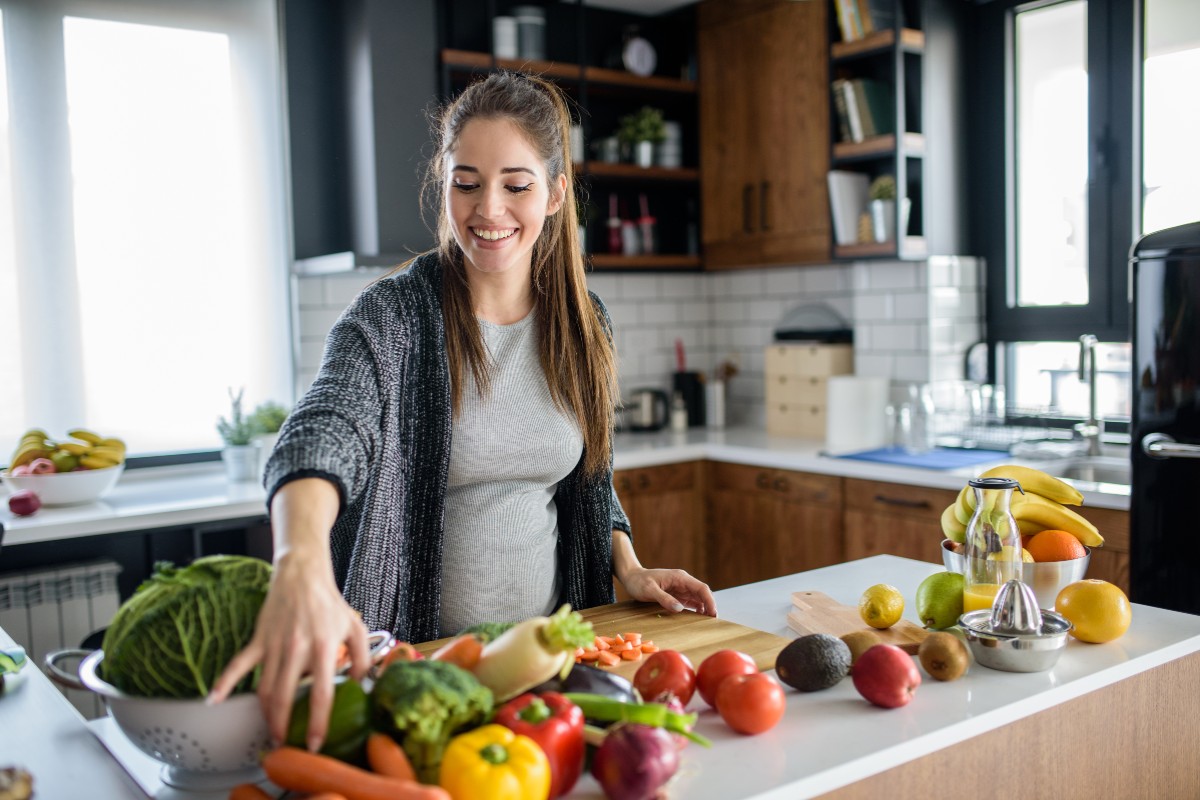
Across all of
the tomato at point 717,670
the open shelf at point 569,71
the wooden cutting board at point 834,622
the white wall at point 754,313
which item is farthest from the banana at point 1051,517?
the open shelf at point 569,71

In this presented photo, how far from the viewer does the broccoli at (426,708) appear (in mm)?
990

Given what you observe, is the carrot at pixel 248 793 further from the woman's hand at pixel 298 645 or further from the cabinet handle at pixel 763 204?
the cabinet handle at pixel 763 204

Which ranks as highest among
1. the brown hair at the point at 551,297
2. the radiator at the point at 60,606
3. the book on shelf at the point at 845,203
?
the book on shelf at the point at 845,203

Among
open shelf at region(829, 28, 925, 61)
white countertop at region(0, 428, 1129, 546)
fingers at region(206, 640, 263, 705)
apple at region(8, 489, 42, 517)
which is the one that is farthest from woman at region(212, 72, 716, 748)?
open shelf at region(829, 28, 925, 61)

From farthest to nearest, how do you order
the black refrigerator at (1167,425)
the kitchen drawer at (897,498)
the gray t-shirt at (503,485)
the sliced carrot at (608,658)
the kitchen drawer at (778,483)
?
1. the kitchen drawer at (778,483)
2. the kitchen drawer at (897,498)
3. the black refrigerator at (1167,425)
4. the gray t-shirt at (503,485)
5. the sliced carrot at (608,658)

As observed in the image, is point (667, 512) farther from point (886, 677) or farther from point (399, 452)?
point (886, 677)

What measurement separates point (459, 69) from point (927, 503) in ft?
7.15

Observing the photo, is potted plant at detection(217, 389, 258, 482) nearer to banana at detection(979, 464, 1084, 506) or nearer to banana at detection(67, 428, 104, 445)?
banana at detection(67, 428, 104, 445)

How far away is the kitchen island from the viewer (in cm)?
115

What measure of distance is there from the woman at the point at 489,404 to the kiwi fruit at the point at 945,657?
1.39 feet

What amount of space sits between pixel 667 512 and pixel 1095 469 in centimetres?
146

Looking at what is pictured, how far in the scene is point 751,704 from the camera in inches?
47.8

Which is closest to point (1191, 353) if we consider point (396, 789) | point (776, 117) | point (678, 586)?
point (678, 586)

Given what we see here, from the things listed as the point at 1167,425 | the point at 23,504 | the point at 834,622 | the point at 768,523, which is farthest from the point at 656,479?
the point at 834,622
